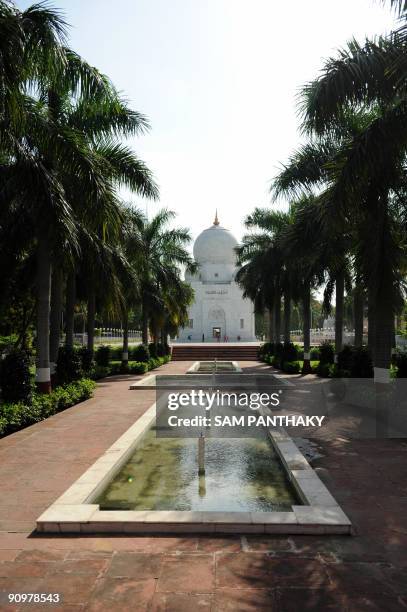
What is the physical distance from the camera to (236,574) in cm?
402

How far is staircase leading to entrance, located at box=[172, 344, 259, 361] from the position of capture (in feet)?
119

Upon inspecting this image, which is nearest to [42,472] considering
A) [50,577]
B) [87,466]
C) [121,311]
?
[87,466]

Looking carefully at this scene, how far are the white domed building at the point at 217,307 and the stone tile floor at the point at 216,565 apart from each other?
49.0 m

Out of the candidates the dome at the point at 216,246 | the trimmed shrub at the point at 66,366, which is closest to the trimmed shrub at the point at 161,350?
the trimmed shrub at the point at 66,366

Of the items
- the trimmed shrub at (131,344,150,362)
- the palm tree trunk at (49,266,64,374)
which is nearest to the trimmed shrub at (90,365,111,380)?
the trimmed shrub at (131,344,150,362)

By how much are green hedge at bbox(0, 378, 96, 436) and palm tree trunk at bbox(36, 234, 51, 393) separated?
457 millimetres

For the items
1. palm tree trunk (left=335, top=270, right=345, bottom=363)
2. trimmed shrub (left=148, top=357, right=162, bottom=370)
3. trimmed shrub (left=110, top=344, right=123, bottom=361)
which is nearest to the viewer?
palm tree trunk (left=335, top=270, right=345, bottom=363)

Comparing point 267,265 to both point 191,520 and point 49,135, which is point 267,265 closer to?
point 49,135

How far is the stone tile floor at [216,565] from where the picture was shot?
3643 mm

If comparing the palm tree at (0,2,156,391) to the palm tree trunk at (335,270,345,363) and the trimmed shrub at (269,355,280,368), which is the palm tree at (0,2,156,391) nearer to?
the palm tree trunk at (335,270,345,363)

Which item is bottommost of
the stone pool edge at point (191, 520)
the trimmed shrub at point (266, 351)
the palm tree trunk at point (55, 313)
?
the stone pool edge at point (191, 520)

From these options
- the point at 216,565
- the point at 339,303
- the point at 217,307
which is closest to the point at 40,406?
the point at 216,565

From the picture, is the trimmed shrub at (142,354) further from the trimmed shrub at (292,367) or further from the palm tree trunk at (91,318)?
the trimmed shrub at (292,367)

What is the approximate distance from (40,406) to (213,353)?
2628 cm
